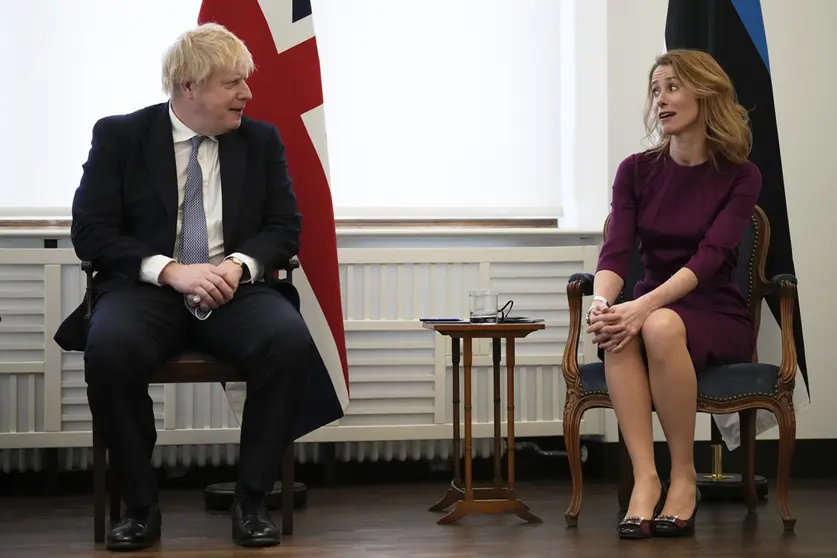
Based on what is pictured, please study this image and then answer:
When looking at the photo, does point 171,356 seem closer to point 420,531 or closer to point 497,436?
point 420,531

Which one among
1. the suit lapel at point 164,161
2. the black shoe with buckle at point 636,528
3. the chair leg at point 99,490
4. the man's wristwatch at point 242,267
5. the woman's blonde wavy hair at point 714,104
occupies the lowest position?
the black shoe with buckle at point 636,528

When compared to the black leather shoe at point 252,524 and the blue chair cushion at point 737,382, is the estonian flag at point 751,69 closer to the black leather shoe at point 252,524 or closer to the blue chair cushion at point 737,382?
the blue chair cushion at point 737,382

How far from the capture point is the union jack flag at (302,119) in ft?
9.61

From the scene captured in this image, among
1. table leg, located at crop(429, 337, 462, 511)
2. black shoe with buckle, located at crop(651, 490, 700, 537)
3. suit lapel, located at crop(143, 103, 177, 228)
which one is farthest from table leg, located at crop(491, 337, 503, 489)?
suit lapel, located at crop(143, 103, 177, 228)

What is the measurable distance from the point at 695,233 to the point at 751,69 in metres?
0.88

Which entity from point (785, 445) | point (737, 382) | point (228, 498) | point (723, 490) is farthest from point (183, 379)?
point (723, 490)

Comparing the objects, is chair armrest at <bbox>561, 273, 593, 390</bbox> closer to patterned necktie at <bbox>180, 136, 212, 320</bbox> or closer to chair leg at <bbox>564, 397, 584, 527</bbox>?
chair leg at <bbox>564, 397, 584, 527</bbox>

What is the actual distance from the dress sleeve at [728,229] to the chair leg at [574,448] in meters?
0.44

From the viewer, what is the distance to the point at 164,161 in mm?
2596

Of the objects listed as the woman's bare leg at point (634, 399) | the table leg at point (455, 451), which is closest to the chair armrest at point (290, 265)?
the table leg at point (455, 451)

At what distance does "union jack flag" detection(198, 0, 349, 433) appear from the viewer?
115 inches

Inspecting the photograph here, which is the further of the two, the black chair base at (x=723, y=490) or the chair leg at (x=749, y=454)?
the black chair base at (x=723, y=490)

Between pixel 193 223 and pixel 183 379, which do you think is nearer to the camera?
pixel 183 379

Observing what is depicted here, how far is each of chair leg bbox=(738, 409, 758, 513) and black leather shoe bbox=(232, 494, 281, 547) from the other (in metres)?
1.29
